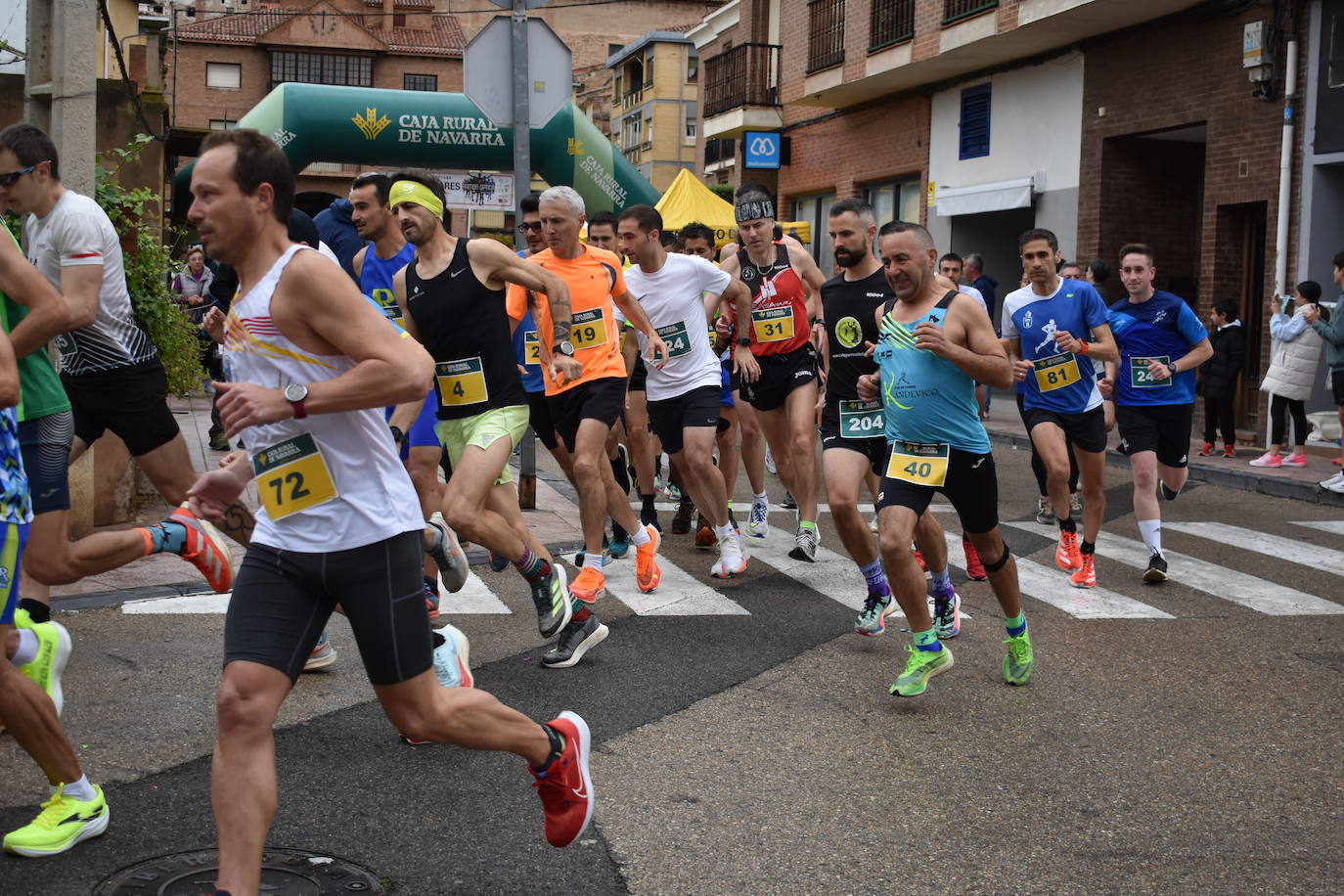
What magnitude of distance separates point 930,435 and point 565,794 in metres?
2.72

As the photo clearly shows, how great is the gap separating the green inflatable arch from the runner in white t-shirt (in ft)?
27.0

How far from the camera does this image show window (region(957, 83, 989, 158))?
2272 centimetres

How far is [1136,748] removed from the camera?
202 inches

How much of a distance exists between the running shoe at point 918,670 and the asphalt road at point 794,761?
0.09 m

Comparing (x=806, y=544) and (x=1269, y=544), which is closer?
(x=806, y=544)

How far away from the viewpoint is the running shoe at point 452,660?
472 cm

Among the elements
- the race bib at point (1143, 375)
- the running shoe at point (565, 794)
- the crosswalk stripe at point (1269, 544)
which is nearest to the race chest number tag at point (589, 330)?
the race bib at point (1143, 375)

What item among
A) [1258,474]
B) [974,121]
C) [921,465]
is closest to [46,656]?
[921,465]

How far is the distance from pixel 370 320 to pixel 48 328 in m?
1.71

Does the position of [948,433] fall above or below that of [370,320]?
below

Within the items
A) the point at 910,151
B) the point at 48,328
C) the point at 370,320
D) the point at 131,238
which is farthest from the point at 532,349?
the point at 910,151

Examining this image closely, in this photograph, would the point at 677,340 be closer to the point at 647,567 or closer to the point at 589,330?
the point at 589,330

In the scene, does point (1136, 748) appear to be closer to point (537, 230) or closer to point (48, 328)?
point (48, 328)

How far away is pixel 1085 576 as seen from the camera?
8.39 meters
